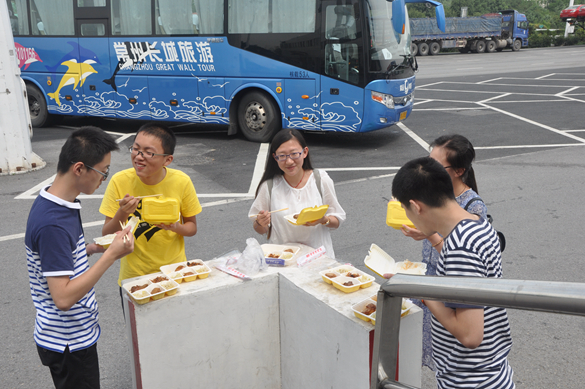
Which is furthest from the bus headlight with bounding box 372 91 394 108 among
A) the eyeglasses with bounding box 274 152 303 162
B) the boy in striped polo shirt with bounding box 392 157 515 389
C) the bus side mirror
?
the boy in striped polo shirt with bounding box 392 157 515 389

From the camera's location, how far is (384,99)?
34.9 feet

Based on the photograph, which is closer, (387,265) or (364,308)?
(364,308)

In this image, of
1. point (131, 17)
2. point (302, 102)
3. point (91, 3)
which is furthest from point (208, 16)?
point (91, 3)

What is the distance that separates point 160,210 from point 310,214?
1.00 metres

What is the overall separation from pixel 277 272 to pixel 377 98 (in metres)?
7.99

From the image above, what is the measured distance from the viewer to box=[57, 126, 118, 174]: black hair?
2.63 metres

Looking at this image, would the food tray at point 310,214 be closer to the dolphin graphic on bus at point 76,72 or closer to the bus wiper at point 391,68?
the bus wiper at point 391,68

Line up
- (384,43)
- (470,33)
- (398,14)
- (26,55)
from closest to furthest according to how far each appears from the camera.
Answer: (398,14), (384,43), (26,55), (470,33)

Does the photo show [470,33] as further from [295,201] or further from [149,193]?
[149,193]

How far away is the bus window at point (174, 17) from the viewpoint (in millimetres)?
11766

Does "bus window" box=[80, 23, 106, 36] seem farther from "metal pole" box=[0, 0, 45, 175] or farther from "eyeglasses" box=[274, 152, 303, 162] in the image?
"eyeglasses" box=[274, 152, 303, 162]

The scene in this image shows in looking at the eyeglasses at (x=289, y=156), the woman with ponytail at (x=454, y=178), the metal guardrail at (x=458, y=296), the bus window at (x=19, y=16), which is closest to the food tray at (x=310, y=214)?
the eyeglasses at (x=289, y=156)

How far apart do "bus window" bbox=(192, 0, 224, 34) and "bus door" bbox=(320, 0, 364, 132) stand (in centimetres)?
246

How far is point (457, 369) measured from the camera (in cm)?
222
